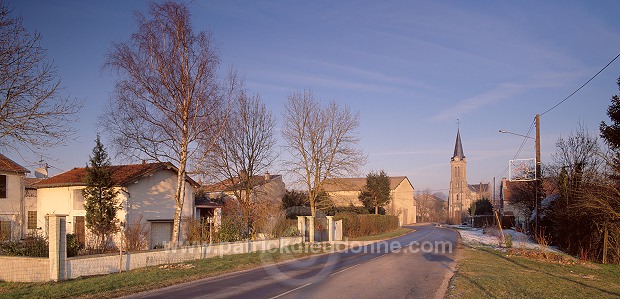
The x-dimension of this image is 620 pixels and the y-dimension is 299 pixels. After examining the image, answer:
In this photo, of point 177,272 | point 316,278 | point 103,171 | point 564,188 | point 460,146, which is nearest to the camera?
point 316,278

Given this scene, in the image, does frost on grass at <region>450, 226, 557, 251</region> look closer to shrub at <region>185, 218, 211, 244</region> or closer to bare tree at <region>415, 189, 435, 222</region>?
shrub at <region>185, 218, 211, 244</region>

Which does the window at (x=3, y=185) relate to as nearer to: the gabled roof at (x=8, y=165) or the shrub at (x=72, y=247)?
the gabled roof at (x=8, y=165)

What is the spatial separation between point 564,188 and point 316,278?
70.0 feet

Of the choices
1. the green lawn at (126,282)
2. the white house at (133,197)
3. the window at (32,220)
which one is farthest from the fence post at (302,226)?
the window at (32,220)

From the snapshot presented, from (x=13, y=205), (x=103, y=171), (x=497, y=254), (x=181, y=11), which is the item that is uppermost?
(x=181, y=11)

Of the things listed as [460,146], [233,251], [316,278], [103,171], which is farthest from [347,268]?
[460,146]

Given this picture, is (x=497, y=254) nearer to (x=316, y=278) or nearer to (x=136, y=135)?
(x=316, y=278)

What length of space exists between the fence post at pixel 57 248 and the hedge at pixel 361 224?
85.0ft

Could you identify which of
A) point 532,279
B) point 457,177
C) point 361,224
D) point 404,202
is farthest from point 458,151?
point 532,279

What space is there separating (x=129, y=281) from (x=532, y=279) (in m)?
12.5

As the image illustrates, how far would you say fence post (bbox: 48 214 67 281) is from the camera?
14.7m

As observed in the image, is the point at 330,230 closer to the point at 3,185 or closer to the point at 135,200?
the point at 135,200

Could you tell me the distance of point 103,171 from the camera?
1067 inches

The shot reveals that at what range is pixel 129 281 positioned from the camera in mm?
14477
